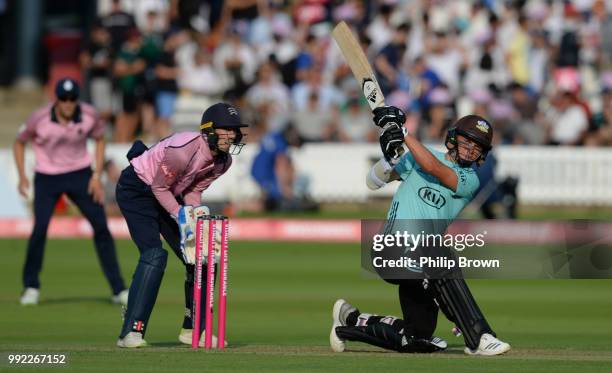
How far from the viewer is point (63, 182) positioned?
14.0 metres

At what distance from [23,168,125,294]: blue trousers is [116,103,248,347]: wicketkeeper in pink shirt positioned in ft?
10.0

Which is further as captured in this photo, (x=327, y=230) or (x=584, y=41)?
(x=584, y=41)

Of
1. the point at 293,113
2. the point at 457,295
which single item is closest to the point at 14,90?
the point at 293,113

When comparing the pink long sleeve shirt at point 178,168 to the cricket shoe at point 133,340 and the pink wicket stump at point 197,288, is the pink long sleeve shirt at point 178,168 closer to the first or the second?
the pink wicket stump at point 197,288

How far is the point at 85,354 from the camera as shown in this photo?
10062 millimetres

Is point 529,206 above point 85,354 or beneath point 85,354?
above

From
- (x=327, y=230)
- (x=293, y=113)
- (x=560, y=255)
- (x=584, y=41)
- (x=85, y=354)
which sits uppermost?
(x=584, y=41)

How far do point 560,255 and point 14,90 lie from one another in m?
19.7

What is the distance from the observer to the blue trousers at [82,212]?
13930 millimetres

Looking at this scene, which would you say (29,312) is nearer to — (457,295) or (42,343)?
(42,343)

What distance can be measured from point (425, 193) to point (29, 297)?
529 centimetres

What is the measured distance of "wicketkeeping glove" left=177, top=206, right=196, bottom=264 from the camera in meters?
10.2

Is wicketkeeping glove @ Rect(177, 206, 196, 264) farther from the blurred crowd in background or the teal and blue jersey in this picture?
the blurred crowd in background

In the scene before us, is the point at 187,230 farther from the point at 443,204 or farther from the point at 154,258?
the point at 443,204
